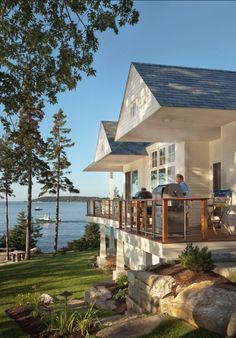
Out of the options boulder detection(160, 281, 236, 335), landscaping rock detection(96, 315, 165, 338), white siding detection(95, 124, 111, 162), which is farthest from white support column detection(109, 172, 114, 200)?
boulder detection(160, 281, 236, 335)

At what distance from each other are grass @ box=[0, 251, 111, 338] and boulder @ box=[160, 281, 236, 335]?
5566 millimetres

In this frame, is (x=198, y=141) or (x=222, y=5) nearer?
(x=222, y=5)

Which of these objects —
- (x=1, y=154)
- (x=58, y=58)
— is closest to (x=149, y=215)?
(x=58, y=58)

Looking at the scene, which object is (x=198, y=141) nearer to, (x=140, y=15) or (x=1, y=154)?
(x=140, y=15)

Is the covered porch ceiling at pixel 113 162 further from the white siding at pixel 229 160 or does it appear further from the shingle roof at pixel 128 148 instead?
the white siding at pixel 229 160

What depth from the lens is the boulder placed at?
20.7 feet

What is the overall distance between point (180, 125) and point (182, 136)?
218cm

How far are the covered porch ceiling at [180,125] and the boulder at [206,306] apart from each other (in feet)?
16.2

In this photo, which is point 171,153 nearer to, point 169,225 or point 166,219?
point 169,225

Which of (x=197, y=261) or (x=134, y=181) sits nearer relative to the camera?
(x=197, y=261)

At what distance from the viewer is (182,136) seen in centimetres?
1470

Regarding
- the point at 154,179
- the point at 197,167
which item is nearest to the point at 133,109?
the point at 197,167

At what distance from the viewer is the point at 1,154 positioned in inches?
1490

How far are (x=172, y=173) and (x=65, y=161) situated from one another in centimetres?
2418
